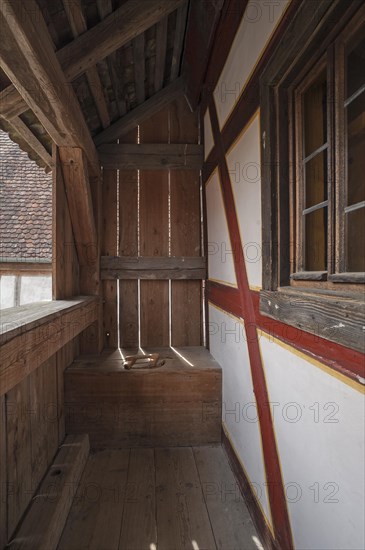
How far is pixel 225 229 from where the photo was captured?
2.48 metres

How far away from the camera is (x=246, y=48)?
1.86m

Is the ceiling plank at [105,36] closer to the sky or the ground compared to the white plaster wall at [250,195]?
closer to the sky

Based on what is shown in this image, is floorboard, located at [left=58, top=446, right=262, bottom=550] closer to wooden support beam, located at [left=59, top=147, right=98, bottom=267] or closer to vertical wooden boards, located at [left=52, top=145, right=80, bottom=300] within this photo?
vertical wooden boards, located at [left=52, top=145, right=80, bottom=300]

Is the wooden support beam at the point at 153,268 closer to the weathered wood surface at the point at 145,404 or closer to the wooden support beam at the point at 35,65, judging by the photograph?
the weathered wood surface at the point at 145,404

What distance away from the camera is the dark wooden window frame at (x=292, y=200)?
1.00 metres

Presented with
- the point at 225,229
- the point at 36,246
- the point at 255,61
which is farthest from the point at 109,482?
the point at 36,246

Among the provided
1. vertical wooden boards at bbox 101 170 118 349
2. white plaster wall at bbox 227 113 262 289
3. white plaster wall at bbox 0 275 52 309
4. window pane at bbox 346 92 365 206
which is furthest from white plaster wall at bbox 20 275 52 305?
window pane at bbox 346 92 365 206

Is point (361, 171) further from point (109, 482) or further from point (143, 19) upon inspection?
point (109, 482)

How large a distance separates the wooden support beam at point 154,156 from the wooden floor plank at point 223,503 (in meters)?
2.62

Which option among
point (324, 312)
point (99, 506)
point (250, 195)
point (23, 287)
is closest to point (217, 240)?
point (250, 195)

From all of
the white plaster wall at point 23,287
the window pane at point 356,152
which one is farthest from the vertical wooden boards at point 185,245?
the white plaster wall at point 23,287

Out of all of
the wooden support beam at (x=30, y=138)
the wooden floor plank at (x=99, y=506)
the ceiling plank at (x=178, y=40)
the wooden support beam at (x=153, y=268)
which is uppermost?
the ceiling plank at (x=178, y=40)

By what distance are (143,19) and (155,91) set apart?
128 cm

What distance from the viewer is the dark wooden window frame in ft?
3.28
